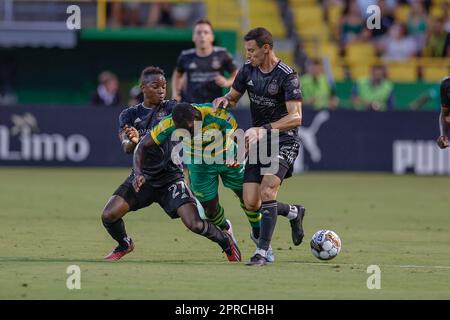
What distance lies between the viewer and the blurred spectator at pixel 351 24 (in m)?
26.4

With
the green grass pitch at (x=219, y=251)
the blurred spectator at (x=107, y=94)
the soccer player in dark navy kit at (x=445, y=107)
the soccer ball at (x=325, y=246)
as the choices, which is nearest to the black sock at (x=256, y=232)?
the green grass pitch at (x=219, y=251)

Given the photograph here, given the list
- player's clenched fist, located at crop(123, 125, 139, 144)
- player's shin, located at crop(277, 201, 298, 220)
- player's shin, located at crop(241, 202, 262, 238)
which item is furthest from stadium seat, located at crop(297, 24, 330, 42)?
player's clenched fist, located at crop(123, 125, 139, 144)

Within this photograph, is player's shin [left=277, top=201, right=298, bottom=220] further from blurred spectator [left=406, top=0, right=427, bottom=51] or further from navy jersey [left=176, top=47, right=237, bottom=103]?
blurred spectator [left=406, top=0, right=427, bottom=51]

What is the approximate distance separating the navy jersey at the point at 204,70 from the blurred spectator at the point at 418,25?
11475mm

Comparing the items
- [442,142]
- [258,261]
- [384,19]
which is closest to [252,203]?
[258,261]

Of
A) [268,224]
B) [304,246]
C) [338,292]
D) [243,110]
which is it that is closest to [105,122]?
[243,110]

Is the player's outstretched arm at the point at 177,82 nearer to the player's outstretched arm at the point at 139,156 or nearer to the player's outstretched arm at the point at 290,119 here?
the player's outstretched arm at the point at 139,156

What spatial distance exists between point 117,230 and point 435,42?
16505 mm

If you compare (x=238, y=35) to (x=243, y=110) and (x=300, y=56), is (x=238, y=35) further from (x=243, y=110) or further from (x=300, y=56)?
(x=243, y=110)

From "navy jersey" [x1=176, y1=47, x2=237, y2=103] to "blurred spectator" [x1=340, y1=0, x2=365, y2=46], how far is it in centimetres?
1128

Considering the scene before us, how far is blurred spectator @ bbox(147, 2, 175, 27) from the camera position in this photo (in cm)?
2556

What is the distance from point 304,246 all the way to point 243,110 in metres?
11.1

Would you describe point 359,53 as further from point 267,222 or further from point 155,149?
point 267,222

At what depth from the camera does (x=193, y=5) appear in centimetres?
2612
